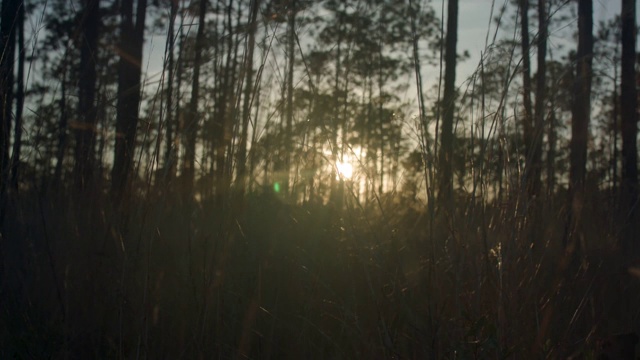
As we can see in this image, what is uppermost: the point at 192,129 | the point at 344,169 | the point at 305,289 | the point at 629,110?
the point at 629,110

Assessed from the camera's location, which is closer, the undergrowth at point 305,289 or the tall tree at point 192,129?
the undergrowth at point 305,289

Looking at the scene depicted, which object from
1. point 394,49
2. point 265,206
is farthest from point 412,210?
point 394,49

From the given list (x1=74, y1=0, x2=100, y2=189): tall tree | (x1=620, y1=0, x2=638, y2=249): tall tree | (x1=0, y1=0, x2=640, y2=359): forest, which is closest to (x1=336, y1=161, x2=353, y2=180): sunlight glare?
(x1=0, y1=0, x2=640, y2=359): forest

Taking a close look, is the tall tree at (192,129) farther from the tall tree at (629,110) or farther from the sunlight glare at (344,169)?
the tall tree at (629,110)

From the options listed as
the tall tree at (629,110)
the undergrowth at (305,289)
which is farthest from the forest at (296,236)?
the tall tree at (629,110)

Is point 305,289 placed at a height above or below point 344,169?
below

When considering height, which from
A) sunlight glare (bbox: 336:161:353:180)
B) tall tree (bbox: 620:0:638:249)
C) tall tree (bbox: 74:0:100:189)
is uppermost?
tall tree (bbox: 620:0:638:249)

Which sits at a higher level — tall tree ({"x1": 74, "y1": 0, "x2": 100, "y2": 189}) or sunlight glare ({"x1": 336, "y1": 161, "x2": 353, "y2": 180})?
tall tree ({"x1": 74, "y1": 0, "x2": 100, "y2": 189})

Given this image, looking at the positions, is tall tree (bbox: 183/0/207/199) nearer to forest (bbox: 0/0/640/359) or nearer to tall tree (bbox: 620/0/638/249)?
forest (bbox: 0/0/640/359)

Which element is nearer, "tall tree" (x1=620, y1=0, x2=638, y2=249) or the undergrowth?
the undergrowth

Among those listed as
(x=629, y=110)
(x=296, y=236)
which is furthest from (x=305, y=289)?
(x=629, y=110)

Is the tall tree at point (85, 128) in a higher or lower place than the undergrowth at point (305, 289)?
higher

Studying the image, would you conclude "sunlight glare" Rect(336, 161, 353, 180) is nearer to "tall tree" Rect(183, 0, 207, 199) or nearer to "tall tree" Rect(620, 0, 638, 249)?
"tall tree" Rect(183, 0, 207, 199)

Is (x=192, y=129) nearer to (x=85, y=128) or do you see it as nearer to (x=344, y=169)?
(x=85, y=128)
